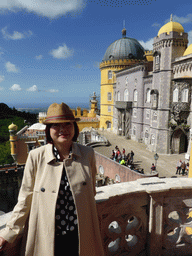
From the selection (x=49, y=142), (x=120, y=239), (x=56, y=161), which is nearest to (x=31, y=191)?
(x=56, y=161)

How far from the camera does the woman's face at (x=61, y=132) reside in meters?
2.29

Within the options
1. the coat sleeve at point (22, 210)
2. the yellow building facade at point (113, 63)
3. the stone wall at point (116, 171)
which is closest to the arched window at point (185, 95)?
the stone wall at point (116, 171)

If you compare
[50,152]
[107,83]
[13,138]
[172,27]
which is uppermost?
[172,27]

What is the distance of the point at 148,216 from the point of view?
314cm

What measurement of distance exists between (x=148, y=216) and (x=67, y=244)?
151 centimetres

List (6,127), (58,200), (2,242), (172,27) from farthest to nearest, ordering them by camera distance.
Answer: (6,127) → (172,27) → (58,200) → (2,242)

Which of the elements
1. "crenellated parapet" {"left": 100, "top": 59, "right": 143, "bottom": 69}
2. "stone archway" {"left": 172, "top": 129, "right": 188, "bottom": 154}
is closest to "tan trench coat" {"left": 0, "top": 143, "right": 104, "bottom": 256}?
"stone archway" {"left": 172, "top": 129, "right": 188, "bottom": 154}

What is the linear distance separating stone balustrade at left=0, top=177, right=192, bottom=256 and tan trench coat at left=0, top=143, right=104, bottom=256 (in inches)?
26.0

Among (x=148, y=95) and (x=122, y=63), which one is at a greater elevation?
(x=122, y=63)

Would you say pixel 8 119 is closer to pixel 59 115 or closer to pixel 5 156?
pixel 5 156

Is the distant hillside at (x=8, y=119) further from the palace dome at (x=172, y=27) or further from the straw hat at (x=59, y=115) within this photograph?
the straw hat at (x=59, y=115)

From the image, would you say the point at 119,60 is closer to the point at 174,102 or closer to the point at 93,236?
the point at 174,102

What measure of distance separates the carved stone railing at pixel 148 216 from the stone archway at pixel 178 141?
60.5ft

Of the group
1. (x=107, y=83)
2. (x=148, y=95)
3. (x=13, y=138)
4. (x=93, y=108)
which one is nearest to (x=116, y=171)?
(x=148, y=95)
